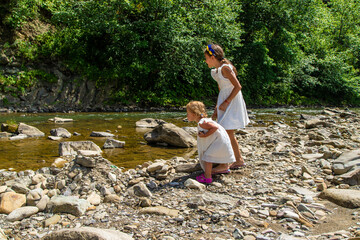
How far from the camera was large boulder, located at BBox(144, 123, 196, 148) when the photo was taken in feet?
25.3

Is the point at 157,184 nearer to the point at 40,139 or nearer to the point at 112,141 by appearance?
the point at 112,141

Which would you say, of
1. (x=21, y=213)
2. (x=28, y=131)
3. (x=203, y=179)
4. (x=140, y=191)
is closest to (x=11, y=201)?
(x=21, y=213)

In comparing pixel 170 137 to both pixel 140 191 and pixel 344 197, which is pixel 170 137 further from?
pixel 344 197

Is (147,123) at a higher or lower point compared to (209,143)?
lower

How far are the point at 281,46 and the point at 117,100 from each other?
14.9m

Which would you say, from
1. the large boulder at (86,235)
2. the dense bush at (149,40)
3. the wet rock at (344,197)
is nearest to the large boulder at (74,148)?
the large boulder at (86,235)

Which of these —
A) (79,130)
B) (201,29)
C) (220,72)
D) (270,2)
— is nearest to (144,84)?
(201,29)

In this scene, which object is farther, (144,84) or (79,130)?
(144,84)

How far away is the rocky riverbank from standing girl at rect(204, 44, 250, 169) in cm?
80

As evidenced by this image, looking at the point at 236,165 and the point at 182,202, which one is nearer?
the point at 182,202

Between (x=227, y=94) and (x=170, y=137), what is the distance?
3.41 meters

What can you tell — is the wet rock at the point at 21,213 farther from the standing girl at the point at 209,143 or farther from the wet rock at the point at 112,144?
the wet rock at the point at 112,144

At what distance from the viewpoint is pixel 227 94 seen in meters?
4.65

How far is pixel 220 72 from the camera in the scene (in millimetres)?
4559
